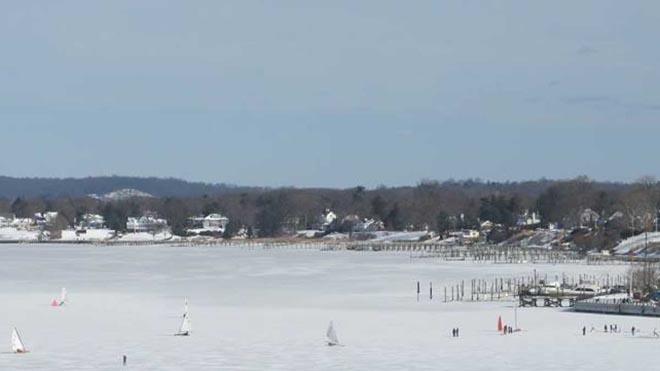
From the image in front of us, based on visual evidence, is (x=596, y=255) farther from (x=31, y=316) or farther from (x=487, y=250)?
(x=31, y=316)

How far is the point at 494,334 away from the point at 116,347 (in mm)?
12207

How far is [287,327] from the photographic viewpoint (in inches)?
1807

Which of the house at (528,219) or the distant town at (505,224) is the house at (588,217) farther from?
the house at (528,219)

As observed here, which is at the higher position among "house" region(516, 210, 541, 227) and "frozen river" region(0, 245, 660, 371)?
"house" region(516, 210, 541, 227)

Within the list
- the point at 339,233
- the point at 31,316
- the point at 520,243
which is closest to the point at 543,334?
the point at 31,316

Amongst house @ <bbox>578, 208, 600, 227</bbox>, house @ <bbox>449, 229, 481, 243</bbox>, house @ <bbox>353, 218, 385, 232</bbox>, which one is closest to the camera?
house @ <bbox>578, 208, 600, 227</bbox>

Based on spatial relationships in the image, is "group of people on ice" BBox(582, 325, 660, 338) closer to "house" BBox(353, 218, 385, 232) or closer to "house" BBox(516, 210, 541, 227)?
"house" BBox(516, 210, 541, 227)

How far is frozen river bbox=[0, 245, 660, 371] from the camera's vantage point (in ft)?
A: 118

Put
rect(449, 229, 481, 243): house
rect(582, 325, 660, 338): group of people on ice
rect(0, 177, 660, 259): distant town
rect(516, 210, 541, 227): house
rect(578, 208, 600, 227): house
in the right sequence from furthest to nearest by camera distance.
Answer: rect(516, 210, 541, 227): house → rect(449, 229, 481, 243): house → rect(578, 208, 600, 227): house → rect(0, 177, 660, 259): distant town → rect(582, 325, 660, 338): group of people on ice

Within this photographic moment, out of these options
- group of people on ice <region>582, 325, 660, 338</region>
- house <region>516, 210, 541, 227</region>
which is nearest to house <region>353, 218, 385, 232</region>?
house <region>516, 210, 541, 227</region>

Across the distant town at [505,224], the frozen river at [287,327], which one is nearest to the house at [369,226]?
the distant town at [505,224]

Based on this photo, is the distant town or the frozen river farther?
the distant town

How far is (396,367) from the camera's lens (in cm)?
3466

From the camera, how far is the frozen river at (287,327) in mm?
36062
